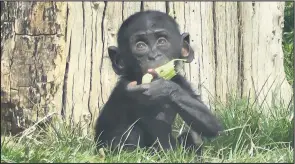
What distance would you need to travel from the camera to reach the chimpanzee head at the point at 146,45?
610 centimetres

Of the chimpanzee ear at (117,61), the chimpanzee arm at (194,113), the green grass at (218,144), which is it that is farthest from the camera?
the chimpanzee ear at (117,61)

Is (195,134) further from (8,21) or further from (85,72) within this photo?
(8,21)

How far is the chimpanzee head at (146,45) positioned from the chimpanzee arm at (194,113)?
0.95 ft

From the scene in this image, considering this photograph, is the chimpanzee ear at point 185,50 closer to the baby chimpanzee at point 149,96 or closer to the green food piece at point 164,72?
the baby chimpanzee at point 149,96

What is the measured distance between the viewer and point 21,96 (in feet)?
23.2

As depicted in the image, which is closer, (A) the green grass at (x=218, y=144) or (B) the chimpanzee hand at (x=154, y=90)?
(A) the green grass at (x=218, y=144)

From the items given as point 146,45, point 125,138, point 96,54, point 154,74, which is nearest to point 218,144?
point 125,138

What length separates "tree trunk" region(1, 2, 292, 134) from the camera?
702 centimetres

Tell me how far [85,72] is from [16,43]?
0.66 meters

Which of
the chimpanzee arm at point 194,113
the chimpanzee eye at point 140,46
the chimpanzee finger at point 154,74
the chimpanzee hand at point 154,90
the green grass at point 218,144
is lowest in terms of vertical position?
the green grass at point 218,144

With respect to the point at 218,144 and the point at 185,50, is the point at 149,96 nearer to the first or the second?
the point at 185,50

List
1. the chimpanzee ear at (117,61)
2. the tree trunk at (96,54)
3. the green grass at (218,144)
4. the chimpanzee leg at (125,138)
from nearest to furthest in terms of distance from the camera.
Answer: the green grass at (218,144) < the chimpanzee leg at (125,138) < the chimpanzee ear at (117,61) < the tree trunk at (96,54)

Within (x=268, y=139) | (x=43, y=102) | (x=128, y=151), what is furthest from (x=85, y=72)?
(x=268, y=139)

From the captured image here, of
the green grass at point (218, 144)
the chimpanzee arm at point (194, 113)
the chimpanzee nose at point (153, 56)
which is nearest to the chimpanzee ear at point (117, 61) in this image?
the chimpanzee nose at point (153, 56)
